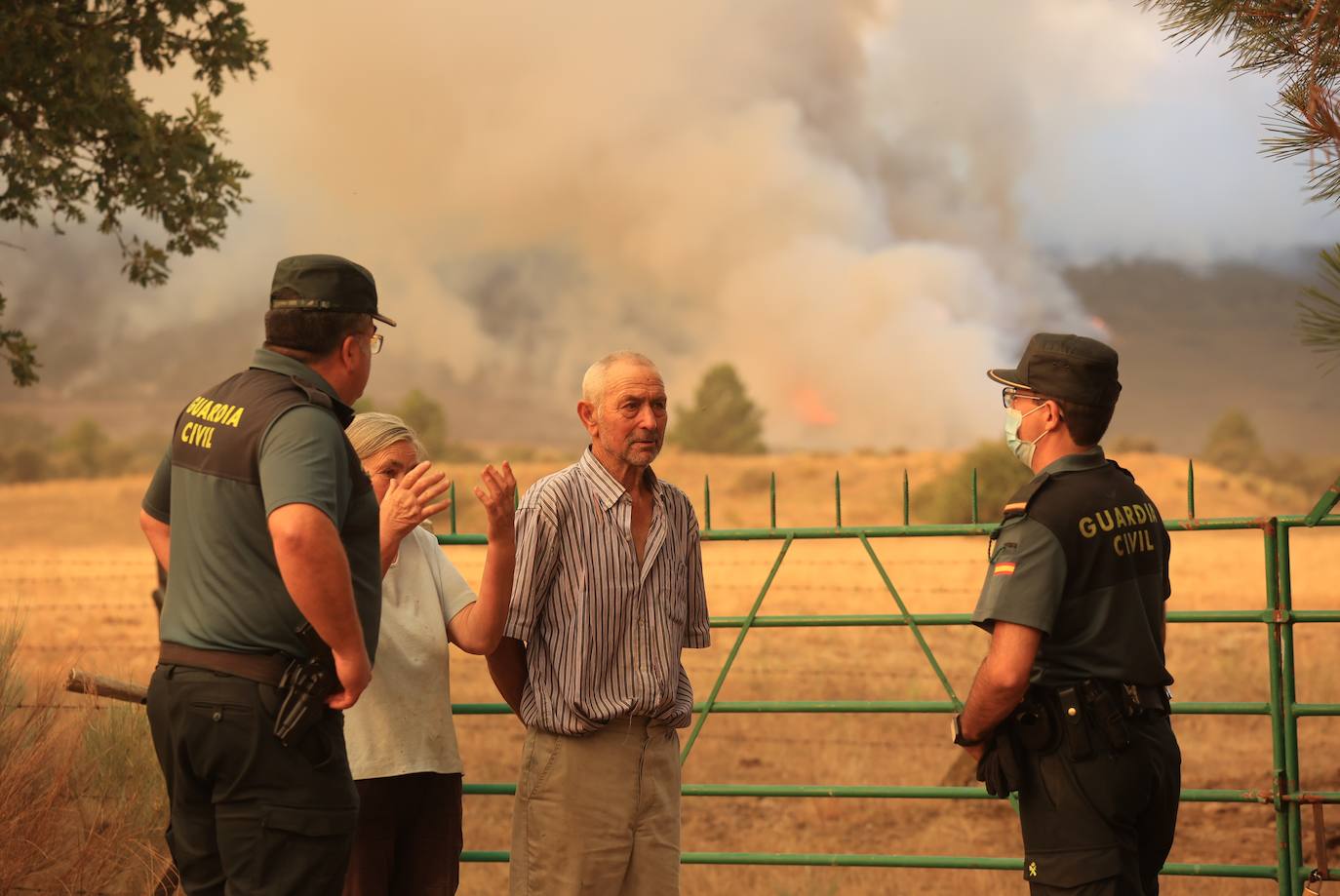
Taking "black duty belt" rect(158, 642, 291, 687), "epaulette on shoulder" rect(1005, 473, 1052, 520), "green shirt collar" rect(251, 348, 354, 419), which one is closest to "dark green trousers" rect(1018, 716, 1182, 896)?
"epaulette on shoulder" rect(1005, 473, 1052, 520)

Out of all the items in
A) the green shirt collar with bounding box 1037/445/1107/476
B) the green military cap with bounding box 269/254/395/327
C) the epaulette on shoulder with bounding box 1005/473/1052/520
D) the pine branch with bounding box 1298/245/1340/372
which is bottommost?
the epaulette on shoulder with bounding box 1005/473/1052/520

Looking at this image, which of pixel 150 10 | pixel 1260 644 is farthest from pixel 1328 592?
pixel 150 10

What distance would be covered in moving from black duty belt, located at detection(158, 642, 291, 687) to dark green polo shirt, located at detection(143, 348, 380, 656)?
0.02 meters

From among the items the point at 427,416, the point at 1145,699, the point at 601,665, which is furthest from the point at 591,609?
the point at 427,416

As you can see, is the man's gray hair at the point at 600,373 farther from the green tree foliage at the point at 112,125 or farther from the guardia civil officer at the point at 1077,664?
the green tree foliage at the point at 112,125

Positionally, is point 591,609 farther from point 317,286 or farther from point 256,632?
point 317,286

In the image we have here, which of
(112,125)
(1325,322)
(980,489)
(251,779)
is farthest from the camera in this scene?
(980,489)

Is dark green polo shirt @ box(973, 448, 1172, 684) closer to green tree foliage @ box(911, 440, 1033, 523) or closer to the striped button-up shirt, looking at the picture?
the striped button-up shirt

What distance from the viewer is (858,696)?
18.6 meters

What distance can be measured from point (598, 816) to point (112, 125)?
26.5 feet

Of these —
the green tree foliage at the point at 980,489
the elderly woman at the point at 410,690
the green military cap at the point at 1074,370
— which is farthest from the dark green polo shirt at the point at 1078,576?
the green tree foliage at the point at 980,489

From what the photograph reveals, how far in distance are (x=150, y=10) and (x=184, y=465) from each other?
811 centimetres

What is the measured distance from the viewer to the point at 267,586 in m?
3.00

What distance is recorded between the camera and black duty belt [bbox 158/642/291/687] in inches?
117
